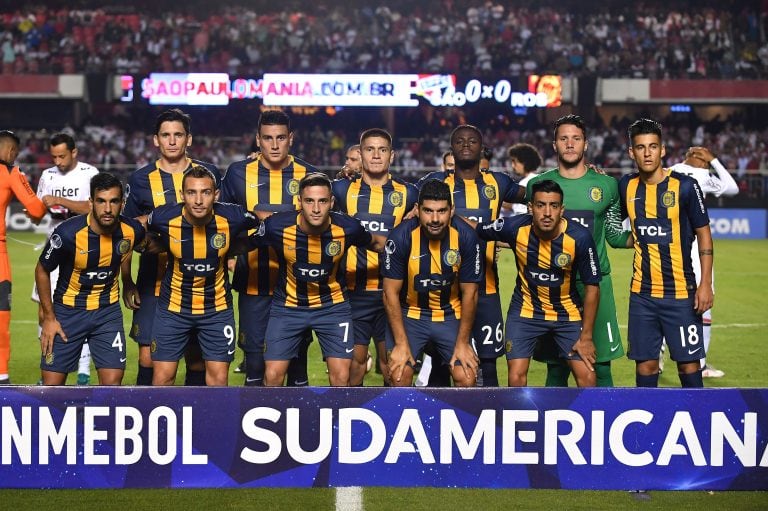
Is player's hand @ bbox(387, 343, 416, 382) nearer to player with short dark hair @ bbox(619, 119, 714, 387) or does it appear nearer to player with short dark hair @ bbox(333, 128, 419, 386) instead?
player with short dark hair @ bbox(333, 128, 419, 386)

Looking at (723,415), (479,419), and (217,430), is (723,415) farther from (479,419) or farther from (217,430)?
(217,430)

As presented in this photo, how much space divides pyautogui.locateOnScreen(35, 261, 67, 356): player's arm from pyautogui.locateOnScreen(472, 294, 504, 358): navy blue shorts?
2372mm

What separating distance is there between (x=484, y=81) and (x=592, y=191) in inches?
A: 907

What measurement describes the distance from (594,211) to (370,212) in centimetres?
133

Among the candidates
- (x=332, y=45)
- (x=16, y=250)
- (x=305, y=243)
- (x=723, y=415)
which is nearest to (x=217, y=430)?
(x=305, y=243)

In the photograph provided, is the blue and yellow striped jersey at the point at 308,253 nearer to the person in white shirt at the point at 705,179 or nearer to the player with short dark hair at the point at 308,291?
the player with short dark hair at the point at 308,291

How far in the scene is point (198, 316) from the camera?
19.1 feet

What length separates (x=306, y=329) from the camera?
5.84m

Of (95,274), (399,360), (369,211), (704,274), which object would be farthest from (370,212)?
(704,274)

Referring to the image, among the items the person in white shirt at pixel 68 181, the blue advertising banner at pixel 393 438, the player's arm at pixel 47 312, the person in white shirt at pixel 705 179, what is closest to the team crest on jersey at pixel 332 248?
the blue advertising banner at pixel 393 438

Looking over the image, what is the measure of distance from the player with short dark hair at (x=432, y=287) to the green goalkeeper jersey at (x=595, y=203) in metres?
0.65

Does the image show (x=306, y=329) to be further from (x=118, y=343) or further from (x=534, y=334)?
(x=534, y=334)

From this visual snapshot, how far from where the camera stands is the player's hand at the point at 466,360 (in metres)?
5.59

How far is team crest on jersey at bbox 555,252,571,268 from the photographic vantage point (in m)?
5.66
